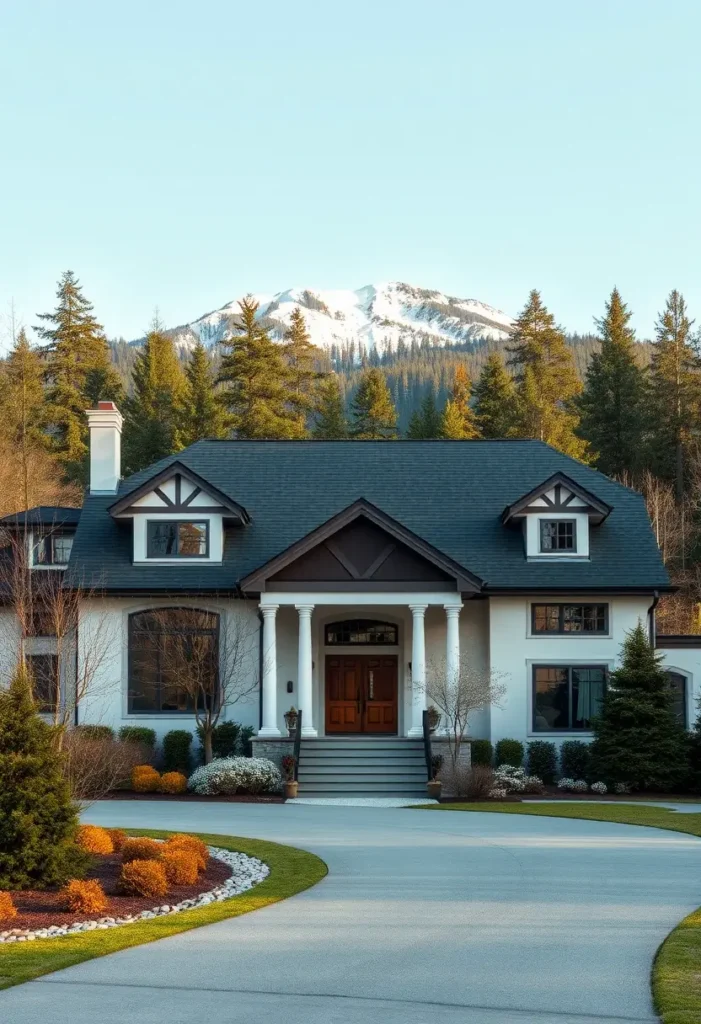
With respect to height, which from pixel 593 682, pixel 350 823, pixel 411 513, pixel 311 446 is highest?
pixel 311 446

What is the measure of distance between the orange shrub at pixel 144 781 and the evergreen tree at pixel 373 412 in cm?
4651

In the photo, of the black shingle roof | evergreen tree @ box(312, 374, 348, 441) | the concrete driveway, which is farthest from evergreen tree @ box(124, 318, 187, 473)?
the concrete driveway

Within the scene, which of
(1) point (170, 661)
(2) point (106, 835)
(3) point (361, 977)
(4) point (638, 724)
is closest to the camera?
(3) point (361, 977)

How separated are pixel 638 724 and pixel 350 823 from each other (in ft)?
30.8

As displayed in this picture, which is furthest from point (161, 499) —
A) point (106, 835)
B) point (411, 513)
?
point (106, 835)

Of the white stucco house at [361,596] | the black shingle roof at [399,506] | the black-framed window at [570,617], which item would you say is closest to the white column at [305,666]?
the white stucco house at [361,596]

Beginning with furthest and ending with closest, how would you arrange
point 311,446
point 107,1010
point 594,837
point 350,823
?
point 311,446 < point 350,823 < point 594,837 < point 107,1010

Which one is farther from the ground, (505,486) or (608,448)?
(608,448)

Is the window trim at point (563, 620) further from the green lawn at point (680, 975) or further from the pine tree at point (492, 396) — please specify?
the pine tree at point (492, 396)

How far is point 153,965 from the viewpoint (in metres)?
9.62

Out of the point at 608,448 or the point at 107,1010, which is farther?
the point at 608,448

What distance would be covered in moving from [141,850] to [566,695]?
17.7 metres

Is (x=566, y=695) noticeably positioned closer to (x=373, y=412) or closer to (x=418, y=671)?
(x=418, y=671)

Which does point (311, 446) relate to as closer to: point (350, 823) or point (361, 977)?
point (350, 823)
